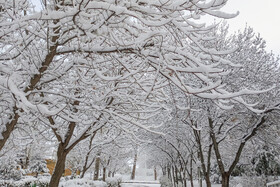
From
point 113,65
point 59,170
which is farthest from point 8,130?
point 59,170

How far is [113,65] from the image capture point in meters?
3.12

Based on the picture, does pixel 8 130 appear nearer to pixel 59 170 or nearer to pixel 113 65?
pixel 113 65

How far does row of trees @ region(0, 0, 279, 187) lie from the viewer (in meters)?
2.39

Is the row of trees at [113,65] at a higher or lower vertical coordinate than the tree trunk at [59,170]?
higher

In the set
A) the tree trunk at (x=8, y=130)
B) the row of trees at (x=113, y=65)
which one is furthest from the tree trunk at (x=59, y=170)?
the tree trunk at (x=8, y=130)

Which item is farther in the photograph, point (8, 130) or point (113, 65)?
point (8, 130)

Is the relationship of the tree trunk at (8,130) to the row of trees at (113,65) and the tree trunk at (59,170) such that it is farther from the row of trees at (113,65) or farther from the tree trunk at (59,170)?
the tree trunk at (59,170)

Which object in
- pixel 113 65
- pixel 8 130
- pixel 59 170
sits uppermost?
pixel 113 65

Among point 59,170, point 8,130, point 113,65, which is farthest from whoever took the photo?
point 59,170

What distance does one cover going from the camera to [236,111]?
9.28 meters

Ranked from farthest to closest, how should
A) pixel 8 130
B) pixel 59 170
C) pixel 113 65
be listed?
pixel 59 170 → pixel 8 130 → pixel 113 65

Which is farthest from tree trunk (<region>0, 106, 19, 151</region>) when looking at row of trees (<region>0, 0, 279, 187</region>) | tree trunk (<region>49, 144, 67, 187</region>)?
tree trunk (<region>49, 144, 67, 187</region>)

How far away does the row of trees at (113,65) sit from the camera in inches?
94.0

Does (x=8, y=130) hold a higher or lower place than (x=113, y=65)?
lower
